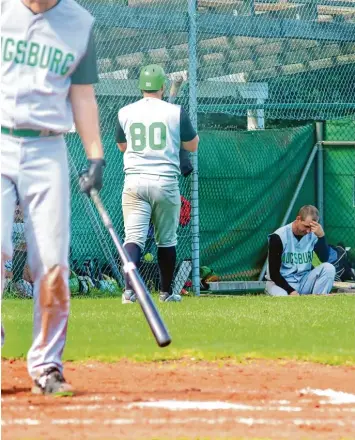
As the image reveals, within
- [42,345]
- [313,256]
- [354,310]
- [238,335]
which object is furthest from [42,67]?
[313,256]

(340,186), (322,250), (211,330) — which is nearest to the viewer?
(211,330)

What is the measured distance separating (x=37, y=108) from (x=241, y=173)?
8.94m

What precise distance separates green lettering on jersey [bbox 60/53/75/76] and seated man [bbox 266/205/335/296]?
716 cm

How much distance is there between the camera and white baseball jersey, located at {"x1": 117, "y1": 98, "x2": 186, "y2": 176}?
35.0 ft

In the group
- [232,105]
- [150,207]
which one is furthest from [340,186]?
[150,207]

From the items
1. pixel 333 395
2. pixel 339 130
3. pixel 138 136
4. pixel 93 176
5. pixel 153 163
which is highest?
pixel 93 176

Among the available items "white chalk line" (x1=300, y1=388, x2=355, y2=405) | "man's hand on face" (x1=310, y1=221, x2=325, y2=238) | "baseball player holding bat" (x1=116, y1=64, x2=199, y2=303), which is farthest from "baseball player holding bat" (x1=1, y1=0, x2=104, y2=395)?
"man's hand on face" (x1=310, y1=221, x2=325, y2=238)

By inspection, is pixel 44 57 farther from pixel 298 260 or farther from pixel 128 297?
pixel 298 260

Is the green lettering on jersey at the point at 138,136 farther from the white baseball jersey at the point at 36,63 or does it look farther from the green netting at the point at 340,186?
the white baseball jersey at the point at 36,63

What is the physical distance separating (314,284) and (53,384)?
7661mm

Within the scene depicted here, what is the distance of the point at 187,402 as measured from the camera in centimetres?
525

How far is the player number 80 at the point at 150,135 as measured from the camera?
1064 centimetres

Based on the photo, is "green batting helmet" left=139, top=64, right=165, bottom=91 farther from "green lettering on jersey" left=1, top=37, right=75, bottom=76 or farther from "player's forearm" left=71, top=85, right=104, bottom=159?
"green lettering on jersey" left=1, top=37, right=75, bottom=76

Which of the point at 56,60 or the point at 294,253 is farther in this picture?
the point at 294,253
